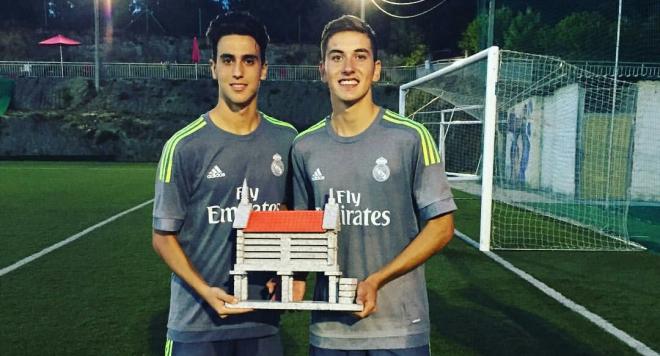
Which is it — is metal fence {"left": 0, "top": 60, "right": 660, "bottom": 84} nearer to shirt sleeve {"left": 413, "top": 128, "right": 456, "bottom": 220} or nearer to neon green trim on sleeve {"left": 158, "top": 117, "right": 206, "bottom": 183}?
neon green trim on sleeve {"left": 158, "top": 117, "right": 206, "bottom": 183}

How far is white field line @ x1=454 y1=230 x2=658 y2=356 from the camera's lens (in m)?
4.54

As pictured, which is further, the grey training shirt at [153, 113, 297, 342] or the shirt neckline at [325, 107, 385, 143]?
the grey training shirt at [153, 113, 297, 342]

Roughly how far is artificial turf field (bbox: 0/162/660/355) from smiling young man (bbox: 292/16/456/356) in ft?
7.77

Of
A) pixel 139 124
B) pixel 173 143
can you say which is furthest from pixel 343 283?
pixel 139 124

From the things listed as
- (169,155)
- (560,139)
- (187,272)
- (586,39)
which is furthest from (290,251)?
(586,39)

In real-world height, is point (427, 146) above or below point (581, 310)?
above

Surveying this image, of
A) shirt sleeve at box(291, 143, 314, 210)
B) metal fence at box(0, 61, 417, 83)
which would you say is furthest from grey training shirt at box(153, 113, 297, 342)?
metal fence at box(0, 61, 417, 83)

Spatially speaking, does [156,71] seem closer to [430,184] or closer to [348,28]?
[348,28]

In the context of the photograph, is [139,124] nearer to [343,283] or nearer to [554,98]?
[554,98]

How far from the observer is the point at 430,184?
220cm

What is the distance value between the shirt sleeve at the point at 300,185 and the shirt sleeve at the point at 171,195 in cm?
44

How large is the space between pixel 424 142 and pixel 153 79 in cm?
3420

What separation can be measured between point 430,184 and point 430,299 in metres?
3.87

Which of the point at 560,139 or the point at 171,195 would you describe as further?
the point at 560,139
